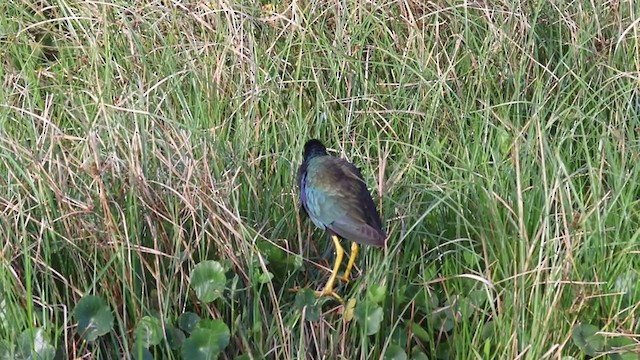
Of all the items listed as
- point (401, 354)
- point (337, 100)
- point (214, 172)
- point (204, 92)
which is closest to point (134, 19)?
point (204, 92)

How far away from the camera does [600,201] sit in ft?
8.76

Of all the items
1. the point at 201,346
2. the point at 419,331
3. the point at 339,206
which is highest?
the point at 339,206

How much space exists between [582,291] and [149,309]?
0.98 m

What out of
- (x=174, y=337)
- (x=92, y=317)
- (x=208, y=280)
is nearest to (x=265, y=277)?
(x=208, y=280)

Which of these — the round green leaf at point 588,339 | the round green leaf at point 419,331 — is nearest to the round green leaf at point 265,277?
the round green leaf at point 419,331

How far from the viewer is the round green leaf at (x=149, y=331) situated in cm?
244

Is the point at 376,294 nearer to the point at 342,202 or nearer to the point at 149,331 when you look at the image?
the point at 342,202

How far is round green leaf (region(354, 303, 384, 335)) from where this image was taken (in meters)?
2.53

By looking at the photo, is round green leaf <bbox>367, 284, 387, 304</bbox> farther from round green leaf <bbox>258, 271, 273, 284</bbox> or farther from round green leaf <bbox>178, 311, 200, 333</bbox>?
round green leaf <bbox>178, 311, 200, 333</bbox>

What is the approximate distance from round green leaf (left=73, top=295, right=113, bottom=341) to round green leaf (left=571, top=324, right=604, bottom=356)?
1.03m

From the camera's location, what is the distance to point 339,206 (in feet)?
8.81

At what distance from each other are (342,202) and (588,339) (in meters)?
0.64

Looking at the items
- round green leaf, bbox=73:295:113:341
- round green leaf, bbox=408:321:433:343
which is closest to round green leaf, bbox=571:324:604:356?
round green leaf, bbox=408:321:433:343

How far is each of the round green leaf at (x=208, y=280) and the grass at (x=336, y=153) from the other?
5cm
